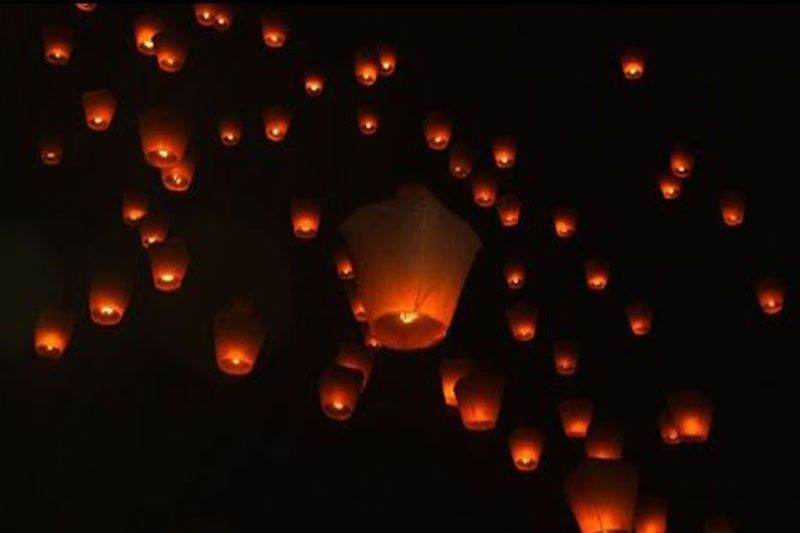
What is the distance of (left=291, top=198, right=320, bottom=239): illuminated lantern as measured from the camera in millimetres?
6000

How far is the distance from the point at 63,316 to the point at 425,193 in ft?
9.69

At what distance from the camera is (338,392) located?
4992mm

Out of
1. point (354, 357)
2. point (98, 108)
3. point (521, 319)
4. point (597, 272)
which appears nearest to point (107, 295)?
point (98, 108)

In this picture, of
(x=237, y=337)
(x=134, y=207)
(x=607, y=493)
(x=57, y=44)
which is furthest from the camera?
(x=134, y=207)

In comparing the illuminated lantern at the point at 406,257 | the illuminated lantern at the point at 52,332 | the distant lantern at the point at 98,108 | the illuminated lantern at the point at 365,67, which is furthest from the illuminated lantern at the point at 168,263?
the illuminated lantern at the point at 406,257

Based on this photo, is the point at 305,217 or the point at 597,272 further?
the point at 597,272

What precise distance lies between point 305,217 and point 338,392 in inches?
52.1

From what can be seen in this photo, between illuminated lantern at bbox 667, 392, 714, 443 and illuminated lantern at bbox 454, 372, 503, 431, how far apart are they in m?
0.87

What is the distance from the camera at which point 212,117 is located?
7340 mm

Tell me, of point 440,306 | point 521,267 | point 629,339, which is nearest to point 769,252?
point 629,339

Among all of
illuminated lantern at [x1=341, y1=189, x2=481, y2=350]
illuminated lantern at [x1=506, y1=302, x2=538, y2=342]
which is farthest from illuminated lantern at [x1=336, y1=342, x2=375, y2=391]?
illuminated lantern at [x1=341, y1=189, x2=481, y2=350]

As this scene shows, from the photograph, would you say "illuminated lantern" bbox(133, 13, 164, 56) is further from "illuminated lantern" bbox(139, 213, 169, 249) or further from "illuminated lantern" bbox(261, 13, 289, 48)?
"illuminated lantern" bbox(139, 213, 169, 249)

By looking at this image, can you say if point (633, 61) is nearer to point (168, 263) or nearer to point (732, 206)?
point (732, 206)

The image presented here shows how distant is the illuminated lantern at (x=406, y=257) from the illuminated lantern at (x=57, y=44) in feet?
11.5
